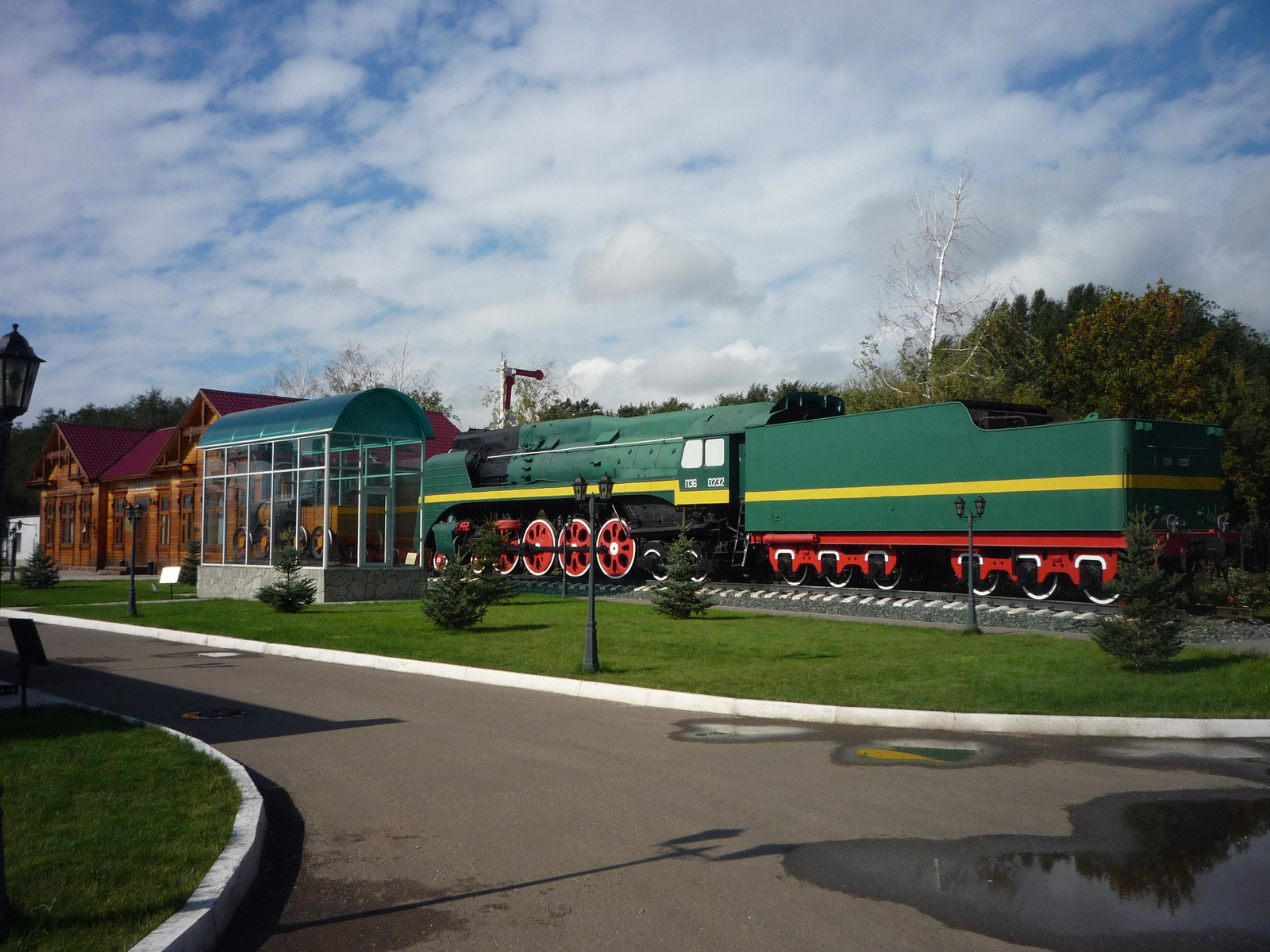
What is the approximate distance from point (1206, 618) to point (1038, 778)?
1061 centimetres

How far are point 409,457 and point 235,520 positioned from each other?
479cm

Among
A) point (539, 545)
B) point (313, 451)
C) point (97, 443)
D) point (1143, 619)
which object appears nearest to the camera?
point (1143, 619)

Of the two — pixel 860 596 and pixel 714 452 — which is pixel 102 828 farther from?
pixel 714 452

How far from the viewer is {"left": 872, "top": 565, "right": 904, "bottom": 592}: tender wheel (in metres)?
19.8

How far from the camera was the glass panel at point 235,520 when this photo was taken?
24470 mm

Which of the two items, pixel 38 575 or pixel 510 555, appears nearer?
pixel 510 555

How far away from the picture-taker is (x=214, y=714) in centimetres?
950

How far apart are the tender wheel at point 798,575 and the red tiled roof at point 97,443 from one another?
36.0 meters

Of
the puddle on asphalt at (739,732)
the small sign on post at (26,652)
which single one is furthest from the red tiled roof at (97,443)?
the puddle on asphalt at (739,732)

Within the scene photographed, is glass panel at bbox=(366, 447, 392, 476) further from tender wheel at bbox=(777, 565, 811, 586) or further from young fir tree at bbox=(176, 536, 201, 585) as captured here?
tender wheel at bbox=(777, 565, 811, 586)

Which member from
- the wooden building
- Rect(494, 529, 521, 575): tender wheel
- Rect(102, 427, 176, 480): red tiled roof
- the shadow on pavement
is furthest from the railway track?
Rect(102, 427, 176, 480): red tiled roof

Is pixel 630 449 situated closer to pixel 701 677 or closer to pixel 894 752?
pixel 701 677

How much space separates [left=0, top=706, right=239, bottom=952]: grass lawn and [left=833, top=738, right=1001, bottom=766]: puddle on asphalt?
4.56 meters

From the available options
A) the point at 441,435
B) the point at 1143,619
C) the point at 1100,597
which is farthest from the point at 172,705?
the point at 441,435
